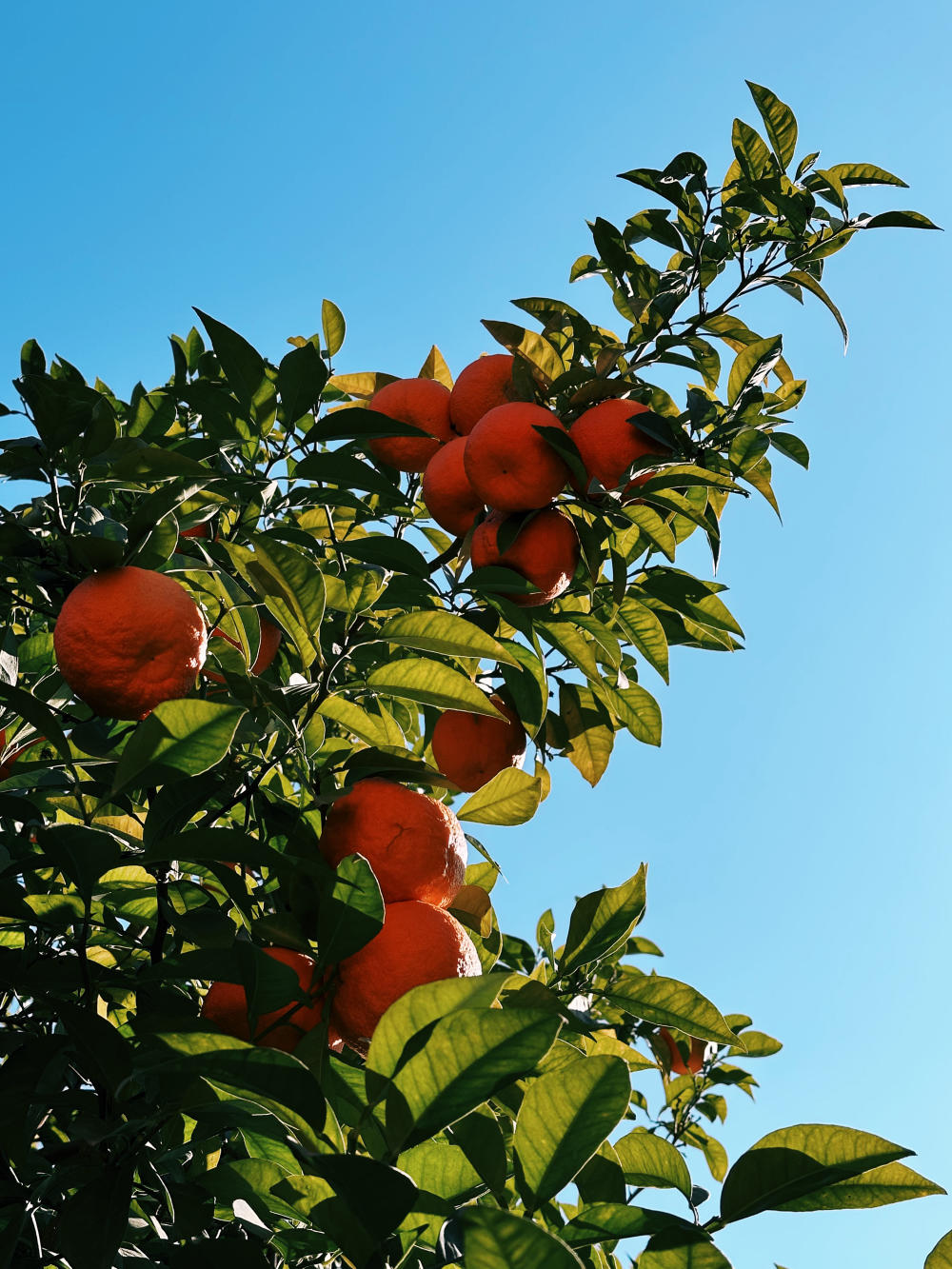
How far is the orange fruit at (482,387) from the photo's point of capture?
77.1 inches

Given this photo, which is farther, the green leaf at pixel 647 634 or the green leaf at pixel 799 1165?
the green leaf at pixel 647 634

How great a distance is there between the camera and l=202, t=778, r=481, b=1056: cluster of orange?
116 cm

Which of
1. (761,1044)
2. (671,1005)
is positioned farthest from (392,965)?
(761,1044)

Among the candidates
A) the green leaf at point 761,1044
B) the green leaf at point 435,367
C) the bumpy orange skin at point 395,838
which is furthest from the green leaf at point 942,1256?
the green leaf at point 761,1044

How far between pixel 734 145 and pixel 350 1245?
2026 mm

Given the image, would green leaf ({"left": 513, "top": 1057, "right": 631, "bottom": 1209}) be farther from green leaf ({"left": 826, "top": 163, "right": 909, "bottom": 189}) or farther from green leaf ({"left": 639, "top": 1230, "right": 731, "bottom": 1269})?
green leaf ({"left": 826, "top": 163, "right": 909, "bottom": 189})

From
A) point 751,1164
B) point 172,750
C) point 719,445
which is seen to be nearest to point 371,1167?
point 751,1164

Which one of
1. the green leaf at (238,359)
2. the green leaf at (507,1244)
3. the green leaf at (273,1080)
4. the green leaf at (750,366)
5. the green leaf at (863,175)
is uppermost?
the green leaf at (863,175)

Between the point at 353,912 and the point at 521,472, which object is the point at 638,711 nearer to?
the point at 521,472

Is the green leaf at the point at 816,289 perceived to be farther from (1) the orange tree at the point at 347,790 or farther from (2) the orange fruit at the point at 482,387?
(2) the orange fruit at the point at 482,387

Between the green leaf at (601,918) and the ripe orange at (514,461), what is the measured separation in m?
0.62

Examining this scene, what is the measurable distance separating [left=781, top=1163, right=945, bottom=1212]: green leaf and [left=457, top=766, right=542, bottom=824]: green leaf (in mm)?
720

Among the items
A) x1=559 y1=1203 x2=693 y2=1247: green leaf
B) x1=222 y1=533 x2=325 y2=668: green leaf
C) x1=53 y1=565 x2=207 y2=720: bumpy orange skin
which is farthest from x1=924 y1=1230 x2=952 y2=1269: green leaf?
x1=53 y1=565 x2=207 y2=720: bumpy orange skin

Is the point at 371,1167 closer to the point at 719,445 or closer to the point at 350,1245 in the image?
the point at 350,1245
